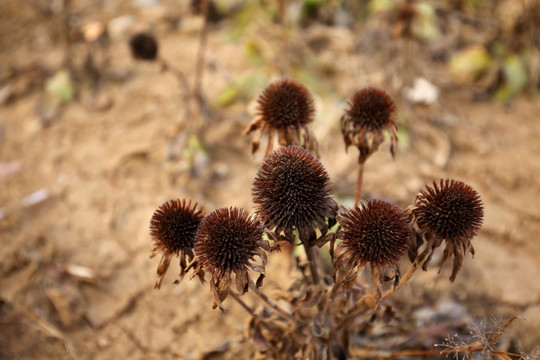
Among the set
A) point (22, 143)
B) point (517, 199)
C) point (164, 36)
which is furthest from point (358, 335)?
point (164, 36)

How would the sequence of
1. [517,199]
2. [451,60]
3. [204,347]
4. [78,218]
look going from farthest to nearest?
[451,60] → [517,199] → [78,218] → [204,347]

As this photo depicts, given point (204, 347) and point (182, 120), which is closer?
point (204, 347)

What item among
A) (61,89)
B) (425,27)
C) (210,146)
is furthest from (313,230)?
(425,27)

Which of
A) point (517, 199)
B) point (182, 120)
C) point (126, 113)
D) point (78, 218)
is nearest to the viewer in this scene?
point (78, 218)

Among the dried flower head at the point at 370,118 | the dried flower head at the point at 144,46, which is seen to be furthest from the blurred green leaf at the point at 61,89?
the dried flower head at the point at 370,118

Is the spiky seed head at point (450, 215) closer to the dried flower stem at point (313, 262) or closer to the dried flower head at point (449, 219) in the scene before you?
the dried flower head at point (449, 219)

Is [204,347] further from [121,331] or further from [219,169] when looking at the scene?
[219,169]

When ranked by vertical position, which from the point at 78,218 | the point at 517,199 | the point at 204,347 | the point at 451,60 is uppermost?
the point at 451,60
